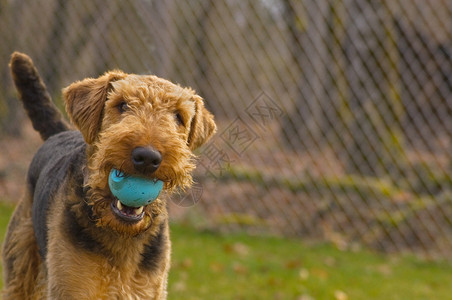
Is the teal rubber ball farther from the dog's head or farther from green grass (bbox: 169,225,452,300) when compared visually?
green grass (bbox: 169,225,452,300)

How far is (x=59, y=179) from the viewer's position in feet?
8.96

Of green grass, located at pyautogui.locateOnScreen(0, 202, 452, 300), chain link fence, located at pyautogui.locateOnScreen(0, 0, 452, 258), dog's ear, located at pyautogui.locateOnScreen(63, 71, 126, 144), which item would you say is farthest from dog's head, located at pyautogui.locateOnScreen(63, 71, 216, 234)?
chain link fence, located at pyautogui.locateOnScreen(0, 0, 452, 258)

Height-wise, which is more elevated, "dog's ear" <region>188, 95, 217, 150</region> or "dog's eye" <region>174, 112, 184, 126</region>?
"dog's eye" <region>174, 112, 184, 126</region>

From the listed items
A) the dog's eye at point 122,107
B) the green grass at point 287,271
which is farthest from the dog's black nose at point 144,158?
the green grass at point 287,271

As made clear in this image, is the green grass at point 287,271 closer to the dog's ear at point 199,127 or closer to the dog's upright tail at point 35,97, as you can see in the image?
the dog's upright tail at point 35,97

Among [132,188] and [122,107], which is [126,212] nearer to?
[132,188]

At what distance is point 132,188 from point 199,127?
2.11ft

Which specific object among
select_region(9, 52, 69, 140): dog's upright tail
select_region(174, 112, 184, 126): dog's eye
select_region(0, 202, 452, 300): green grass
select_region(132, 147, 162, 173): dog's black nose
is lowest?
select_region(0, 202, 452, 300): green grass

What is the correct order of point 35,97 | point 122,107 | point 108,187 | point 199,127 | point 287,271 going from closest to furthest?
point 108,187 < point 122,107 < point 199,127 < point 35,97 < point 287,271

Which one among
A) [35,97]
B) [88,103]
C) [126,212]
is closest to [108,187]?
[126,212]

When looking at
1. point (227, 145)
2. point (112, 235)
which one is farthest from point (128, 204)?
point (227, 145)

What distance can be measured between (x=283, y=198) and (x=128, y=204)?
156 inches

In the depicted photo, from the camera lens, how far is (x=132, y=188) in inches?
84.0

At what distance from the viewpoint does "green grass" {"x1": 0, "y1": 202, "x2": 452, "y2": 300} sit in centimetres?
428
